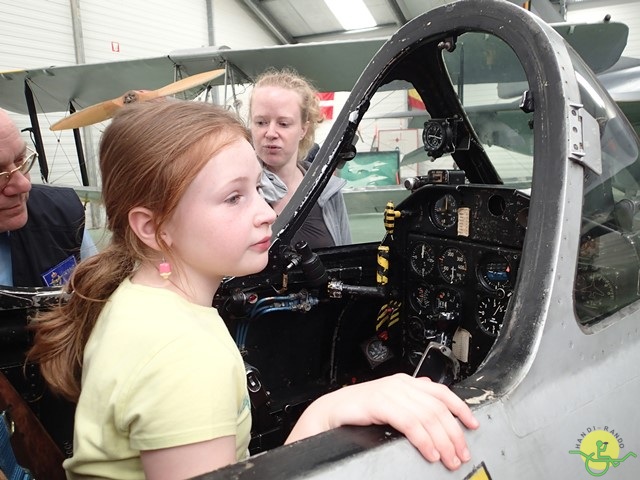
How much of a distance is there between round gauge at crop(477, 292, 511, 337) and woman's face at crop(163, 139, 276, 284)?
108cm

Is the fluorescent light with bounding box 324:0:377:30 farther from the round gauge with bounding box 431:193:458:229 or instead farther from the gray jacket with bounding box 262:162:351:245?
the round gauge with bounding box 431:193:458:229

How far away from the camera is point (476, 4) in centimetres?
123

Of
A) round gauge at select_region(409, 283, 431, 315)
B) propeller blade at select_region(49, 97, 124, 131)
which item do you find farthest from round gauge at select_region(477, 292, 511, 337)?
propeller blade at select_region(49, 97, 124, 131)

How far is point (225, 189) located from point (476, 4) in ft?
2.81

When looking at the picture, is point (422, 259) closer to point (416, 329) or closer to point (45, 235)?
point (416, 329)

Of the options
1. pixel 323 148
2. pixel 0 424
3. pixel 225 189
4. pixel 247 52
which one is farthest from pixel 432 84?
pixel 247 52

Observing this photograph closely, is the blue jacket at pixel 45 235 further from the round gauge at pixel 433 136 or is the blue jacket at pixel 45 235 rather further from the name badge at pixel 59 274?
the round gauge at pixel 433 136

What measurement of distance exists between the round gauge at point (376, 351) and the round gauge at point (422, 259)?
0.35m

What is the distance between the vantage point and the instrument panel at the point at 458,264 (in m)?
1.64

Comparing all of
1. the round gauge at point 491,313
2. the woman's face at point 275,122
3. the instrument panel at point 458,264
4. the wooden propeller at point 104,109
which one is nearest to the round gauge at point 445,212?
the instrument panel at point 458,264

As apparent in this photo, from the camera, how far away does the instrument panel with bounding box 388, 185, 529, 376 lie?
1638 mm

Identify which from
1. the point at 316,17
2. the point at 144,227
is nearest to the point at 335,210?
the point at 144,227

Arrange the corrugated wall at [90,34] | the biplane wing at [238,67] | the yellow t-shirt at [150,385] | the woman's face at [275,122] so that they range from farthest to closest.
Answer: the corrugated wall at [90,34], the biplane wing at [238,67], the woman's face at [275,122], the yellow t-shirt at [150,385]

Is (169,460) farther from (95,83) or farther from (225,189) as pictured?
(95,83)
